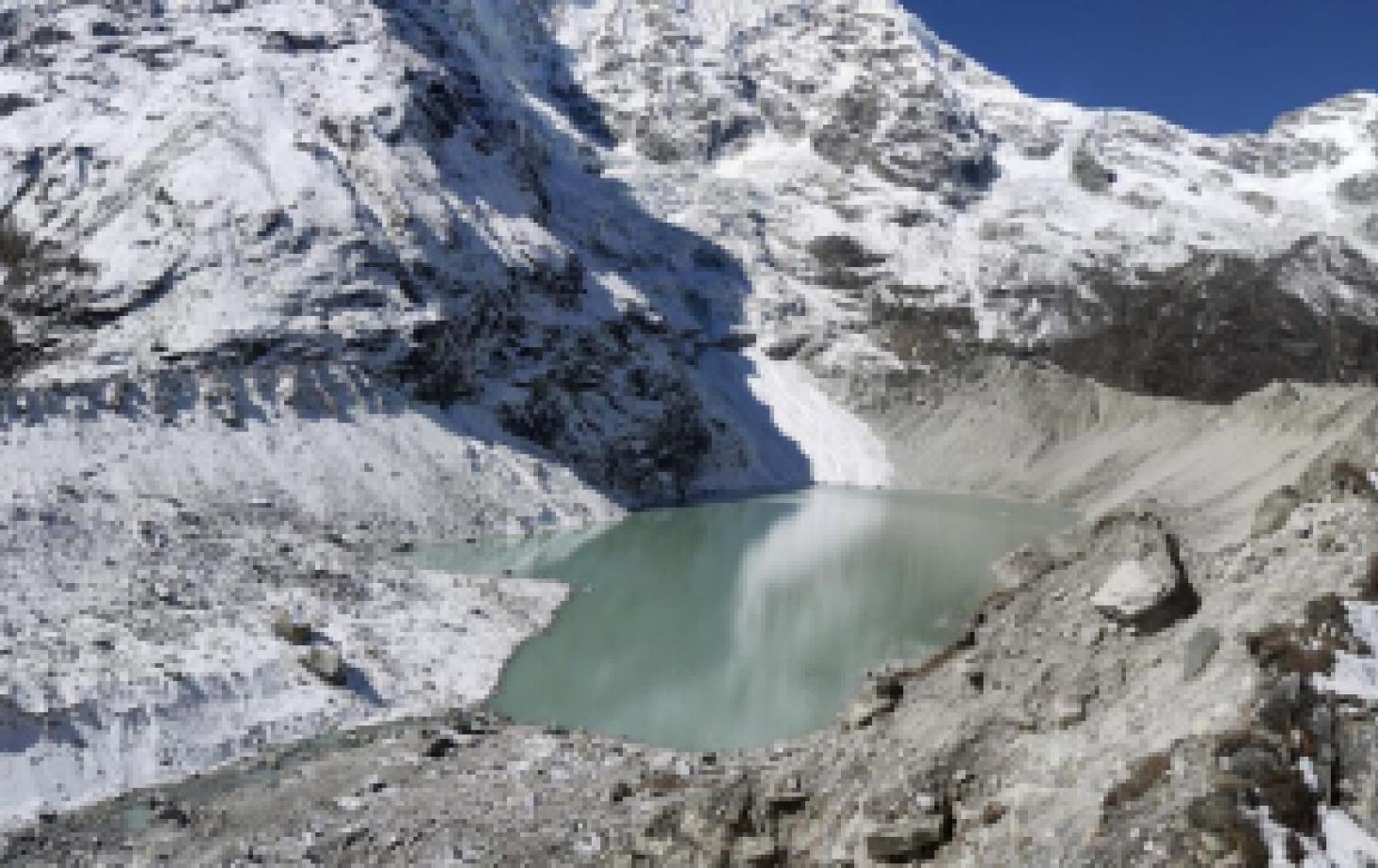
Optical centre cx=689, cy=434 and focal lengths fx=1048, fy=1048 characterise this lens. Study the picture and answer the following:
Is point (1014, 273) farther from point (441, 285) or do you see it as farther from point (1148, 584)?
point (1148, 584)

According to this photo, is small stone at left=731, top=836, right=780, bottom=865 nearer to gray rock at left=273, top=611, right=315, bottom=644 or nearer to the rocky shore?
the rocky shore

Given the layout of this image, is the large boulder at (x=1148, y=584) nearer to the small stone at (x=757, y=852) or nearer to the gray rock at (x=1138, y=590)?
the gray rock at (x=1138, y=590)

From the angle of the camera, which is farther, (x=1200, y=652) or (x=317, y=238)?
(x=317, y=238)

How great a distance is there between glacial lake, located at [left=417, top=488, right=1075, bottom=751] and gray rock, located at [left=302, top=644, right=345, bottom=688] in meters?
4.66

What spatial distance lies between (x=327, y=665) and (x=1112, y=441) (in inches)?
3222

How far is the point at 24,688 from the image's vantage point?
24.7 meters

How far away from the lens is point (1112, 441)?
3750 inches

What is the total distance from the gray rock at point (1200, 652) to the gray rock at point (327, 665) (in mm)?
24956

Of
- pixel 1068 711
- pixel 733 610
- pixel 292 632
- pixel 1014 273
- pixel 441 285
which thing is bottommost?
pixel 733 610

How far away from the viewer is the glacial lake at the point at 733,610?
1243 inches

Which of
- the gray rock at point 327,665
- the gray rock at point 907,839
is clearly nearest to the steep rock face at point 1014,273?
the gray rock at point 327,665

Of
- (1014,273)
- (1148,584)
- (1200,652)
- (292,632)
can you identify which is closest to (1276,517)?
(1148,584)

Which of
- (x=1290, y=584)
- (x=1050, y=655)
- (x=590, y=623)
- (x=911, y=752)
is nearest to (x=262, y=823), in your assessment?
(x=911, y=752)

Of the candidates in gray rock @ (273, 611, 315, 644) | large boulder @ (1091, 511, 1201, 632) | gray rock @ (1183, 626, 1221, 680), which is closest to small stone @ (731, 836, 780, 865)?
large boulder @ (1091, 511, 1201, 632)
